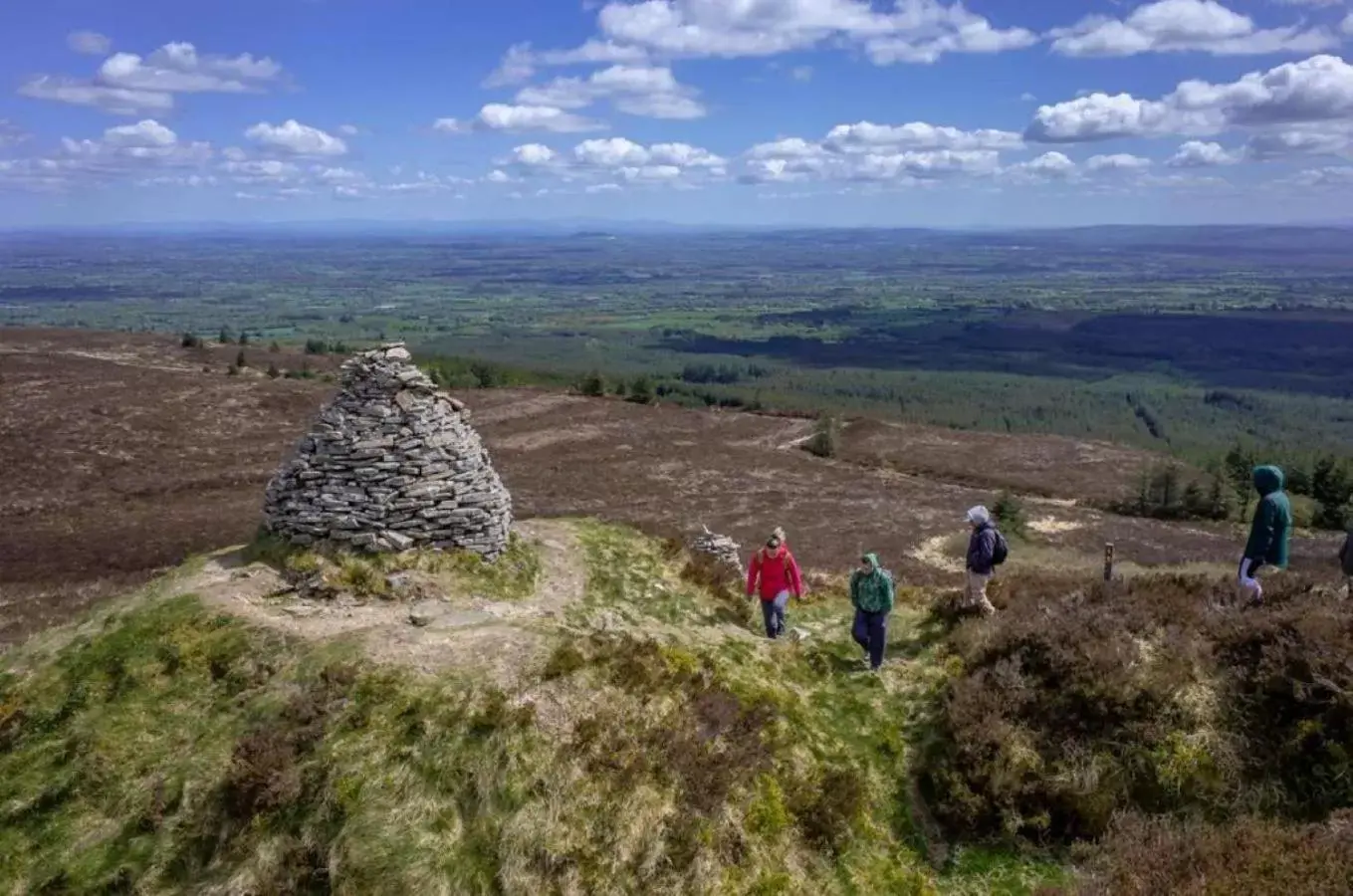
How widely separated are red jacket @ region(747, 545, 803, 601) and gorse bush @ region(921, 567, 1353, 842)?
157 inches

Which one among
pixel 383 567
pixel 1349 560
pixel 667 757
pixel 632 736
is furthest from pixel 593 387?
pixel 667 757

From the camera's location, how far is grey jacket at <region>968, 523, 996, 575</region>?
53.6ft

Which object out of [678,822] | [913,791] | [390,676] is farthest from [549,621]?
[913,791]

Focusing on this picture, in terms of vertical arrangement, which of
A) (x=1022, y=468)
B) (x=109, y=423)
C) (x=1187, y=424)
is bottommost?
(x=1187, y=424)

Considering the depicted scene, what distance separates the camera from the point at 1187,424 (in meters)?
176

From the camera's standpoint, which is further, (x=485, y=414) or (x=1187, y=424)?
(x=1187, y=424)

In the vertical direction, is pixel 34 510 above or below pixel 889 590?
below

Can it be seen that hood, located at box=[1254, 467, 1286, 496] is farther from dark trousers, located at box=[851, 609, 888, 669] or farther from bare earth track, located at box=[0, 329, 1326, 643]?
bare earth track, located at box=[0, 329, 1326, 643]

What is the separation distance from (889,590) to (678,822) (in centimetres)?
601

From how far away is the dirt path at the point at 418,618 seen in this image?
533 inches

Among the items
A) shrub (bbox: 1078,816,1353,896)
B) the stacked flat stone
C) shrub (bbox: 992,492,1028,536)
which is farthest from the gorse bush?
shrub (bbox: 992,492,1028,536)

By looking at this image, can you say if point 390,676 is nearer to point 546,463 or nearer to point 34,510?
point 34,510

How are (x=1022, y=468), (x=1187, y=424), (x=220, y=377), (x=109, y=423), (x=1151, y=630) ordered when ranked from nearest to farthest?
(x=1151, y=630) < (x=109, y=423) < (x=1022, y=468) < (x=220, y=377) < (x=1187, y=424)

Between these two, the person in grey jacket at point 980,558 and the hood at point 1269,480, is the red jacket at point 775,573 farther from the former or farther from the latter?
the hood at point 1269,480
